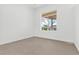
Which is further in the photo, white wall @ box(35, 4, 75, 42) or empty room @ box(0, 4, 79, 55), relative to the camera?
white wall @ box(35, 4, 75, 42)

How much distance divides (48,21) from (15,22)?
208 cm

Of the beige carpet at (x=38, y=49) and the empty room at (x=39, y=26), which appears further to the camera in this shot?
the empty room at (x=39, y=26)

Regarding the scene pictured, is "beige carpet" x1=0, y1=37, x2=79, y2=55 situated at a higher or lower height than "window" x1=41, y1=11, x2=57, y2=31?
lower

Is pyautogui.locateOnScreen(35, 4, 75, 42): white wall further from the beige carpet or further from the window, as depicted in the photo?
the beige carpet

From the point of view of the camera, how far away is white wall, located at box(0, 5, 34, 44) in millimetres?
4109

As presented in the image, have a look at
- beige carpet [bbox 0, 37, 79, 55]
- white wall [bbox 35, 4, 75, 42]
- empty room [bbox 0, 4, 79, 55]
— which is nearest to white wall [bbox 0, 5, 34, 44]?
empty room [bbox 0, 4, 79, 55]

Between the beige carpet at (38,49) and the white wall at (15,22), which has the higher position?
the white wall at (15,22)

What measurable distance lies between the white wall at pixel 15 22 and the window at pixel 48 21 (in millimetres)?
691

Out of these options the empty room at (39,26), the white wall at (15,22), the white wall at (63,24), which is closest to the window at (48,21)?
the empty room at (39,26)

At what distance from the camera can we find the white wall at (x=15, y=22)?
4109 mm

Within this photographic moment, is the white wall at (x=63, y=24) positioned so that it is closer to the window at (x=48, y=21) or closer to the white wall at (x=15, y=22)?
the window at (x=48, y=21)

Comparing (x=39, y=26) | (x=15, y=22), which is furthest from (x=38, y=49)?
(x=39, y=26)

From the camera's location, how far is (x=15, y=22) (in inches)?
189
